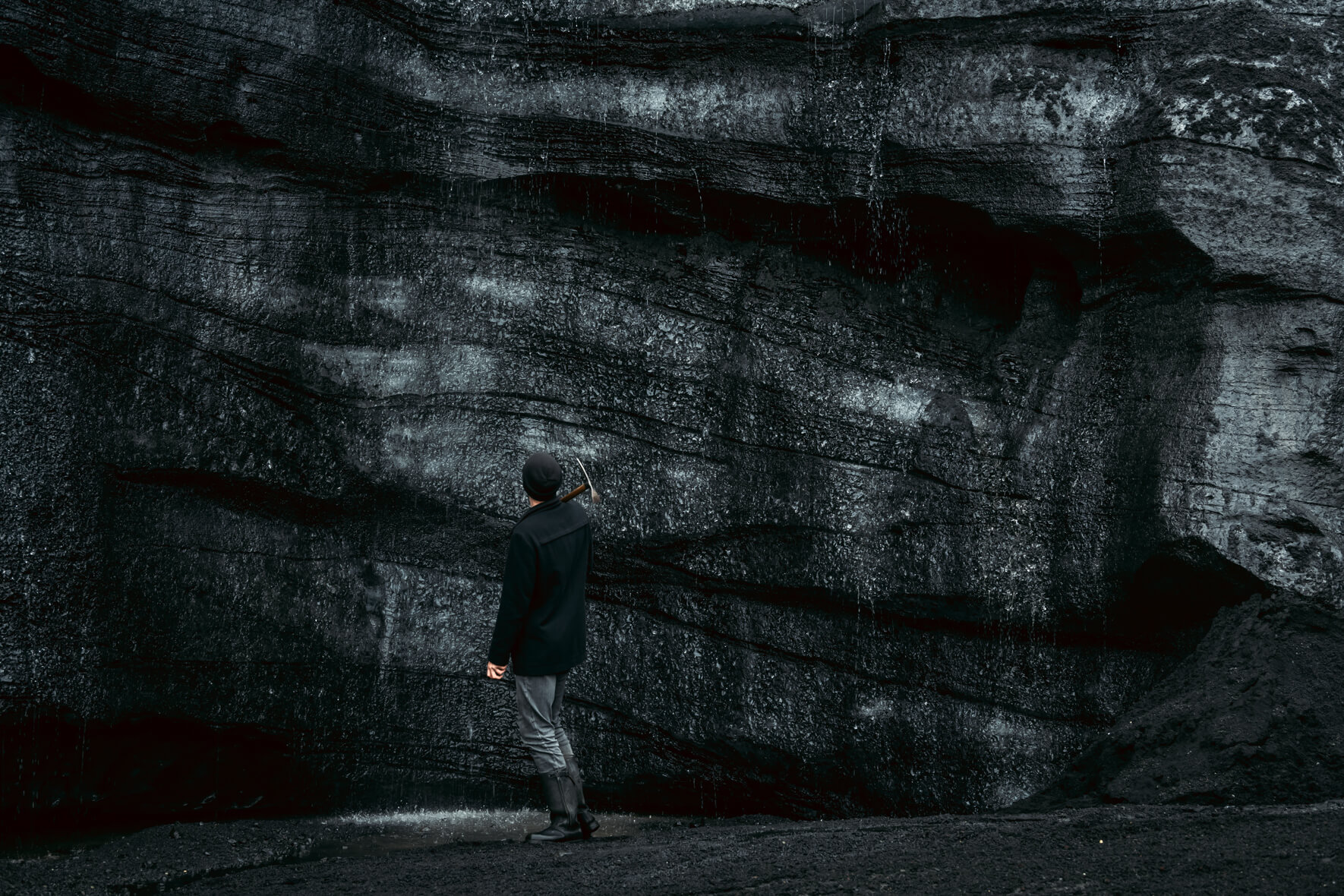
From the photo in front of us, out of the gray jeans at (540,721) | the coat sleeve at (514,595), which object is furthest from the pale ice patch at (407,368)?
the gray jeans at (540,721)

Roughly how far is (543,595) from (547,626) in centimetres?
14

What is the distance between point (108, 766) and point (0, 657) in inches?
33.9

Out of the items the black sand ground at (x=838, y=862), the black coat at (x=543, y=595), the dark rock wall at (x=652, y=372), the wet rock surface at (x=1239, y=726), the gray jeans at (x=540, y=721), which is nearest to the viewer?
the black sand ground at (x=838, y=862)

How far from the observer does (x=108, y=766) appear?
21.5 ft

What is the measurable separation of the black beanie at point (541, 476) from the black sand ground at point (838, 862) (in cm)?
156

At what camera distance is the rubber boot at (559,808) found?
5.20 meters

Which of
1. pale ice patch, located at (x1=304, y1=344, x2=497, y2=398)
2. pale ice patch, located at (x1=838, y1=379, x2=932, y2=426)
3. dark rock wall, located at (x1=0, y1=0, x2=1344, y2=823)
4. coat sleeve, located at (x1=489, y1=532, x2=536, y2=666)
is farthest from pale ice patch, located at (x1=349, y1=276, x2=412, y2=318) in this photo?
pale ice patch, located at (x1=838, y1=379, x2=932, y2=426)

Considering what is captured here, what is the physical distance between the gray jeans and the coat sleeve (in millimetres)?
186

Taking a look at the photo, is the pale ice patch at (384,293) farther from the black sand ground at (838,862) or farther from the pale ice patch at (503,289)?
the black sand ground at (838,862)

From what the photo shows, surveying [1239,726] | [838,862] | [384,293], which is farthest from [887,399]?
[838,862]

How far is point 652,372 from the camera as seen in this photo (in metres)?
7.23

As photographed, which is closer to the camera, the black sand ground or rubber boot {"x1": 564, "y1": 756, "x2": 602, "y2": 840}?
the black sand ground

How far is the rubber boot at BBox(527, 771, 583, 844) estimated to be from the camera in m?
5.20

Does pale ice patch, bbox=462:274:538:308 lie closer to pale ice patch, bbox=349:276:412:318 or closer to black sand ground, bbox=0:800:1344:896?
pale ice patch, bbox=349:276:412:318
